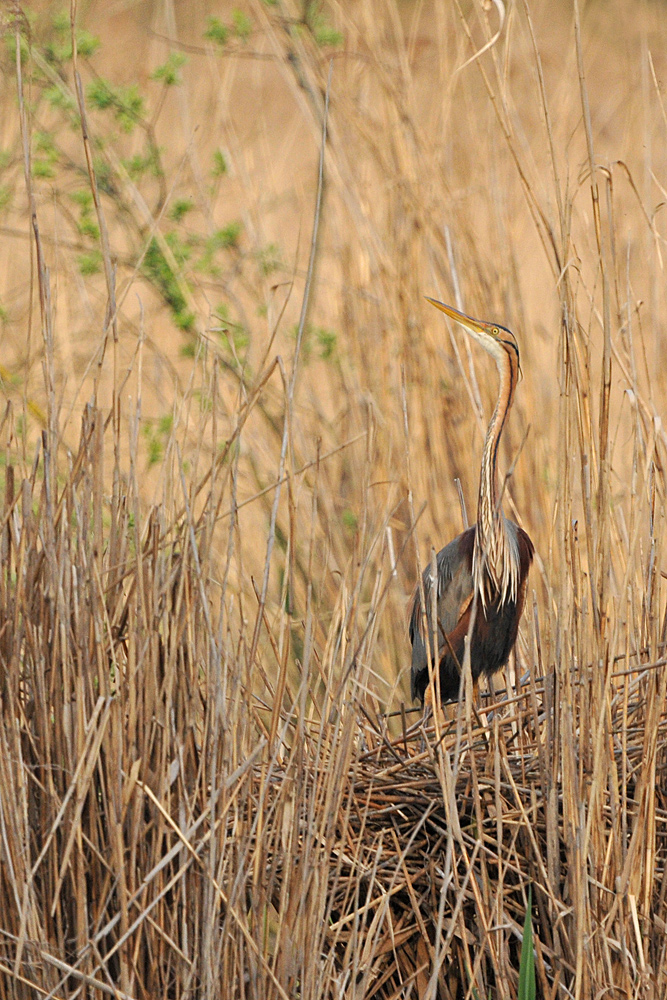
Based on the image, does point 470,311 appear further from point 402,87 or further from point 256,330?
point 256,330

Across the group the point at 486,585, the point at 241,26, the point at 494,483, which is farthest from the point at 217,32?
the point at 486,585

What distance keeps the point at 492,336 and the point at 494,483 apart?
0.24 meters

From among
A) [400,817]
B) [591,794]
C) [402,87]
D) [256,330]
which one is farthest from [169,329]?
[591,794]

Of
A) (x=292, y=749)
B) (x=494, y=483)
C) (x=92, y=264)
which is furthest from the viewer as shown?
(x=92, y=264)

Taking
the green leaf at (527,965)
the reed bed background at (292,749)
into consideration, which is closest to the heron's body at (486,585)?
the reed bed background at (292,749)

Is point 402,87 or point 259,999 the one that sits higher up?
point 402,87

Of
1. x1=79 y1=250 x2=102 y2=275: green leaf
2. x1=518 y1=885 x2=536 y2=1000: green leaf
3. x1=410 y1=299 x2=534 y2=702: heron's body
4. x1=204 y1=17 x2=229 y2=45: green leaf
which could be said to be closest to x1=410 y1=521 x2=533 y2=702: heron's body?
x1=410 y1=299 x2=534 y2=702: heron's body

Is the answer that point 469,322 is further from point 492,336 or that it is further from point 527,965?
point 527,965

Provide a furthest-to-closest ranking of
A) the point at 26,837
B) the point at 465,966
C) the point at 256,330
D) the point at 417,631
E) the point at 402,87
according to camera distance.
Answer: the point at 256,330 → the point at 402,87 → the point at 417,631 → the point at 465,966 → the point at 26,837

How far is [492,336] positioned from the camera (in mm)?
1850

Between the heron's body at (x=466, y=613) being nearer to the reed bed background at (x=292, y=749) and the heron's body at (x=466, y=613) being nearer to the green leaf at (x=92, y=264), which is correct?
the reed bed background at (x=292, y=749)

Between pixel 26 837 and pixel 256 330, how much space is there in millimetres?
1974

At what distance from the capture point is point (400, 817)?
135 centimetres

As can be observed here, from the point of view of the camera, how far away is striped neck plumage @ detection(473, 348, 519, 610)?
5.76 feet
